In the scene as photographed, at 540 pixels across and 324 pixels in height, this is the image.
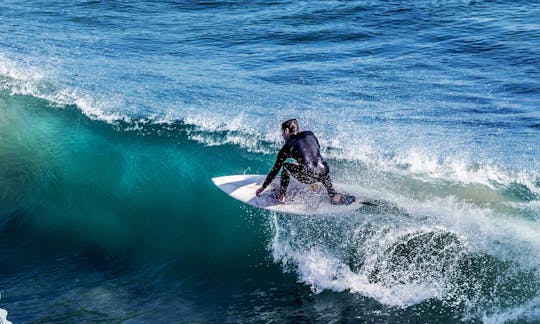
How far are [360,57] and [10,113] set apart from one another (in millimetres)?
11554

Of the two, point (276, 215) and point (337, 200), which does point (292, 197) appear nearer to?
point (276, 215)

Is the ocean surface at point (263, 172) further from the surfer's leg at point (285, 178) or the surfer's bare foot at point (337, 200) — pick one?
the surfer's leg at point (285, 178)

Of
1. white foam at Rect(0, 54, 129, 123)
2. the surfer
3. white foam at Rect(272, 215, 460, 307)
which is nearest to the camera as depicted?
white foam at Rect(272, 215, 460, 307)

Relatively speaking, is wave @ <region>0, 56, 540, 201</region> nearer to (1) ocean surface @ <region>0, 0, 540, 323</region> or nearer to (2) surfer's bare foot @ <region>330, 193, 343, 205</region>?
(1) ocean surface @ <region>0, 0, 540, 323</region>

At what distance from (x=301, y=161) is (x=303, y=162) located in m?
0.04

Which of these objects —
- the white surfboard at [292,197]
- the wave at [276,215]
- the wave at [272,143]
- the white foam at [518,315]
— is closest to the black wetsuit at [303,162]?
the white surfboard at [292,197]

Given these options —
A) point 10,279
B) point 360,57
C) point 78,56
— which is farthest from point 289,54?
point 10,279

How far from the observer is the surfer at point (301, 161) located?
9.97 metres

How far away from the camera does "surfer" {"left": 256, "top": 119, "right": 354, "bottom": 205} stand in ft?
32.7

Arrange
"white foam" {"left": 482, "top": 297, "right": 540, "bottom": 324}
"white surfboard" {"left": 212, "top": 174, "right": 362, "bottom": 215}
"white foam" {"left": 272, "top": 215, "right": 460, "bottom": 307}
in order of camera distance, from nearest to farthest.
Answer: "white foam" {"left": 482, "top": 297, "right": 540, "bottom": 324} < "white foam" {"left": 272, "top": 215, "right": 460, "bottom": 307} < "white surfboard" {"left": 212, "top": 174, "right": 362, "bottom": 215}

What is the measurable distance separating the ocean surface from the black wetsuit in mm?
786

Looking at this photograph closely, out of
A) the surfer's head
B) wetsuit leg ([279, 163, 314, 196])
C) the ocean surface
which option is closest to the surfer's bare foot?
the ocean surface

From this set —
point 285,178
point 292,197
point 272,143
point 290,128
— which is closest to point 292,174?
point 285,178

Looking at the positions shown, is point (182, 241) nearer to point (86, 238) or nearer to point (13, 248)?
point (86, 238)
